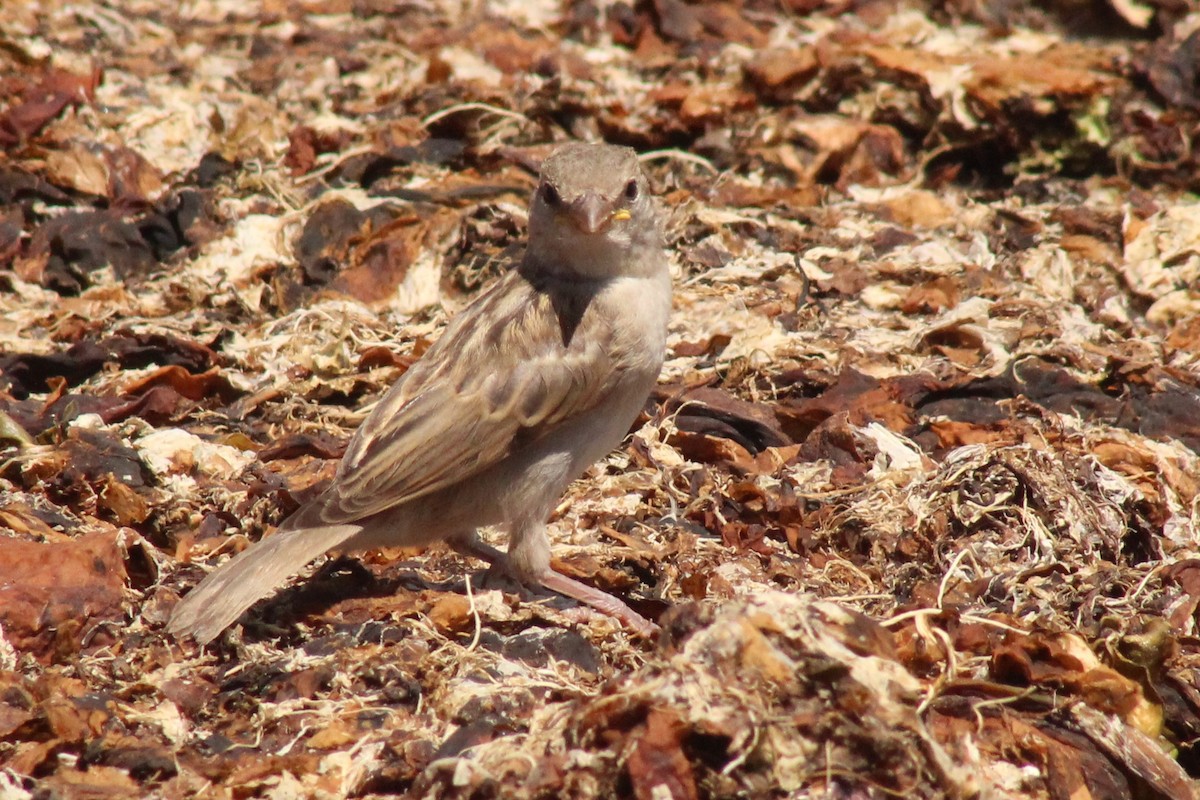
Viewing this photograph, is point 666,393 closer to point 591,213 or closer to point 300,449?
point 591,213

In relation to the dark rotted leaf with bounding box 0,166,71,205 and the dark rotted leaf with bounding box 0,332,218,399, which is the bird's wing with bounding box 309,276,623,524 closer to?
the dark rotted leaf with bounding box 0,332,218,399

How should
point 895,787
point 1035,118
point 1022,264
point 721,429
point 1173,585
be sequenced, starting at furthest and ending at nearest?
point 1035,118, point 1022,264, point 721,429, point 1173,585, point 895,787

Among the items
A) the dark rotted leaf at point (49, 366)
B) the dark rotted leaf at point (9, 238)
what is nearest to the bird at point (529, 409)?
the dark rotted leaf at point (49, 366)

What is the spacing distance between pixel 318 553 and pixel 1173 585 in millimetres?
3070

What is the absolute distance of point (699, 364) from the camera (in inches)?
272

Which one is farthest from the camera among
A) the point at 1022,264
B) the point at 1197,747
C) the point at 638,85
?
the point at 638,85

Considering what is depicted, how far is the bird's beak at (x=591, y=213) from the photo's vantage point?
535cm

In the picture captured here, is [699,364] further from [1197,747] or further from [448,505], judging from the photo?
[1197,747]

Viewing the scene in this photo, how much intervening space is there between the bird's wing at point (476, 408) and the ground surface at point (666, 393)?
43cm

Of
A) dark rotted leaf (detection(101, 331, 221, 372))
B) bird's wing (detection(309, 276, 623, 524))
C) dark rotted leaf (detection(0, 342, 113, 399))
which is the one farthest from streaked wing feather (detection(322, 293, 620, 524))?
dark rotted leaf (detection(0, 342, 113, 399))

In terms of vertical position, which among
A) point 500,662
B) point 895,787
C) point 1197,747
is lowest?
point 1197,747

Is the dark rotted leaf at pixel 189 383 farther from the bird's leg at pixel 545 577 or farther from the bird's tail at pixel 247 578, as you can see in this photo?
the bird's leg at pixel 545 577

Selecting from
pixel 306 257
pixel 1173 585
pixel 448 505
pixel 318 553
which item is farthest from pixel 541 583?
pixel 306 257

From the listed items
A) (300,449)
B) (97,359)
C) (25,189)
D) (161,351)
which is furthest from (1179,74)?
(25,189)
